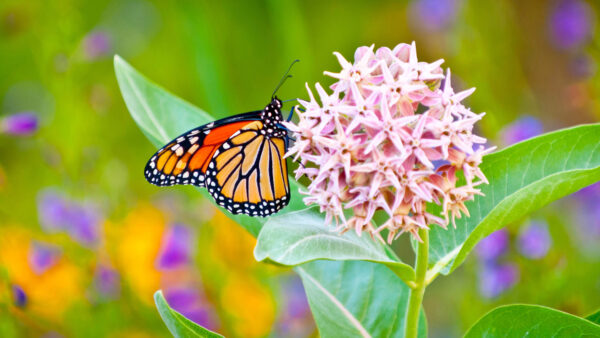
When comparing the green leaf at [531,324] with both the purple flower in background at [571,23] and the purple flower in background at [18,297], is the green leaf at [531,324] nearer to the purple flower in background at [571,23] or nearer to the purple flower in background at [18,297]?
the purple flower in background at [18,297]

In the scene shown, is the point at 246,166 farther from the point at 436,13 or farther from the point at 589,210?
the point at 436,13

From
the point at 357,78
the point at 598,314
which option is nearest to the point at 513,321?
the point at 598,314

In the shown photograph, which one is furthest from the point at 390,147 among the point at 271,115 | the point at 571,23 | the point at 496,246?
the point at 571,23

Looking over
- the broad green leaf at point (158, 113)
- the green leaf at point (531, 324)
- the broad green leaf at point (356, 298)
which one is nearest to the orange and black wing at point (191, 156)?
the broad green leaf at point (158, 113)

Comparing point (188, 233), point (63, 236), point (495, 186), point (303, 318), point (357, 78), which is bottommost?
point (303, 318)

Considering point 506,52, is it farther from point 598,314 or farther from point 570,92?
point 598,314

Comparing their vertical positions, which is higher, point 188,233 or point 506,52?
point 506,52
